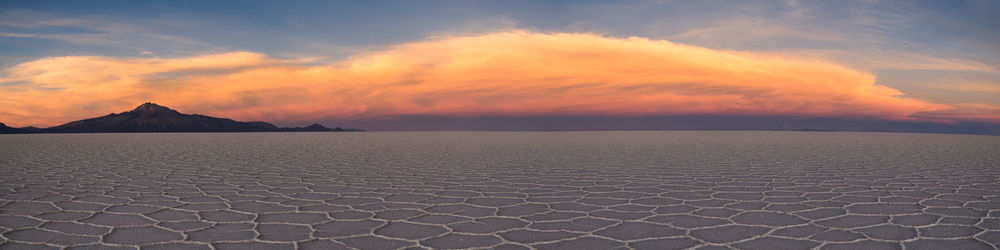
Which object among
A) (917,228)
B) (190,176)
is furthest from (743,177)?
(190,176)

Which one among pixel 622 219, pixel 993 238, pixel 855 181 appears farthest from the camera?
pixel 855 181

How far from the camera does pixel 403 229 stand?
3.85 metres

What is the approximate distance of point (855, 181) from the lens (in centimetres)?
691

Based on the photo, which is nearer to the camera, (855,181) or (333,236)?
(333,236)

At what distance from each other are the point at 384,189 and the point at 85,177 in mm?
3900

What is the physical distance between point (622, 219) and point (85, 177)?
6.44 metres

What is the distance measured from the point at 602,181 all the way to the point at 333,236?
12.7 ft

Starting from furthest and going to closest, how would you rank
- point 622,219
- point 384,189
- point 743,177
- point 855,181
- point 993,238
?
point 743,177, point 855,181, point 384,189, point 622,219, point 993,238

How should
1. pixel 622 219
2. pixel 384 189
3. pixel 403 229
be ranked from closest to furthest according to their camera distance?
1. pixel 403 229
2. pixel 622 219
3. pixel 384 189

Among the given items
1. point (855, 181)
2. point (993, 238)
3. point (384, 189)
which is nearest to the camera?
point (993, 238)

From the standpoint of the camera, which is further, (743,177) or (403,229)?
(743,177)

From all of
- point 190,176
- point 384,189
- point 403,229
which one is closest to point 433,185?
point 384,189

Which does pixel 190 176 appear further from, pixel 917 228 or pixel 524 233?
pixel 917 228

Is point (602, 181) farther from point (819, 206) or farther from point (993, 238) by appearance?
point (993, 238)
